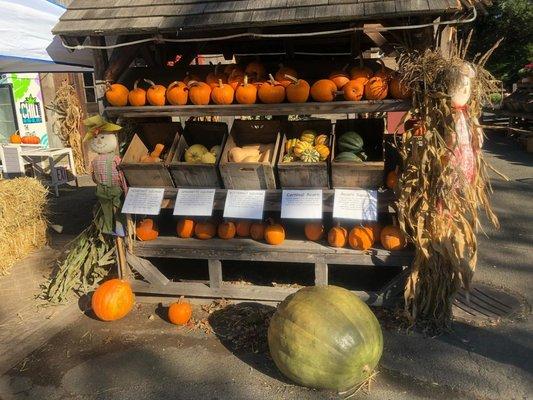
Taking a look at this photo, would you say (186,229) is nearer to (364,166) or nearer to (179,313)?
(179,313)

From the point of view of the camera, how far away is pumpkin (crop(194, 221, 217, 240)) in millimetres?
4508

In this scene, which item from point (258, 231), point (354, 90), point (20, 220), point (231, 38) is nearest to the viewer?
point (354, 90)

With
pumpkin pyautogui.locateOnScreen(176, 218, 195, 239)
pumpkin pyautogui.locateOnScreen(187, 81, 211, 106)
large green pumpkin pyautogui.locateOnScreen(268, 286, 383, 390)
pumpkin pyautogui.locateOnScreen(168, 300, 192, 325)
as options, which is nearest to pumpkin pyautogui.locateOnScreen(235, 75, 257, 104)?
pumpkin pyautogui.locateOnScreen(187, 81, 211, 106)

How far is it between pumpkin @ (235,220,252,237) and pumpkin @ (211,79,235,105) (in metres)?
1.18

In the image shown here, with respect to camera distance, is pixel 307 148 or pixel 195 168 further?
pixel 195 168

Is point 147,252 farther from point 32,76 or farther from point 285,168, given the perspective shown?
point 32,76

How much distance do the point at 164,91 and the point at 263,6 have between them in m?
1.19

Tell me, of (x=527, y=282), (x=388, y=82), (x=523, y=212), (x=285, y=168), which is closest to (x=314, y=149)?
(x=285, y=168)

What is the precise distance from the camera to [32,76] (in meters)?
11.4

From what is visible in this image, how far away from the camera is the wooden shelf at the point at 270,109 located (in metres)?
3.76

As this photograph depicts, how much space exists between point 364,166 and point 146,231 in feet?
7.36

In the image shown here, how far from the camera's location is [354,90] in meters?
3.78

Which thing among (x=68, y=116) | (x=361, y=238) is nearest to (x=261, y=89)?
(x=361, y=238)

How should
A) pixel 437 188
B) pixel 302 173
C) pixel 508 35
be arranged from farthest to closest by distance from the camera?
pixel 508 35 < pixel 302 173 < pixel 437 188
